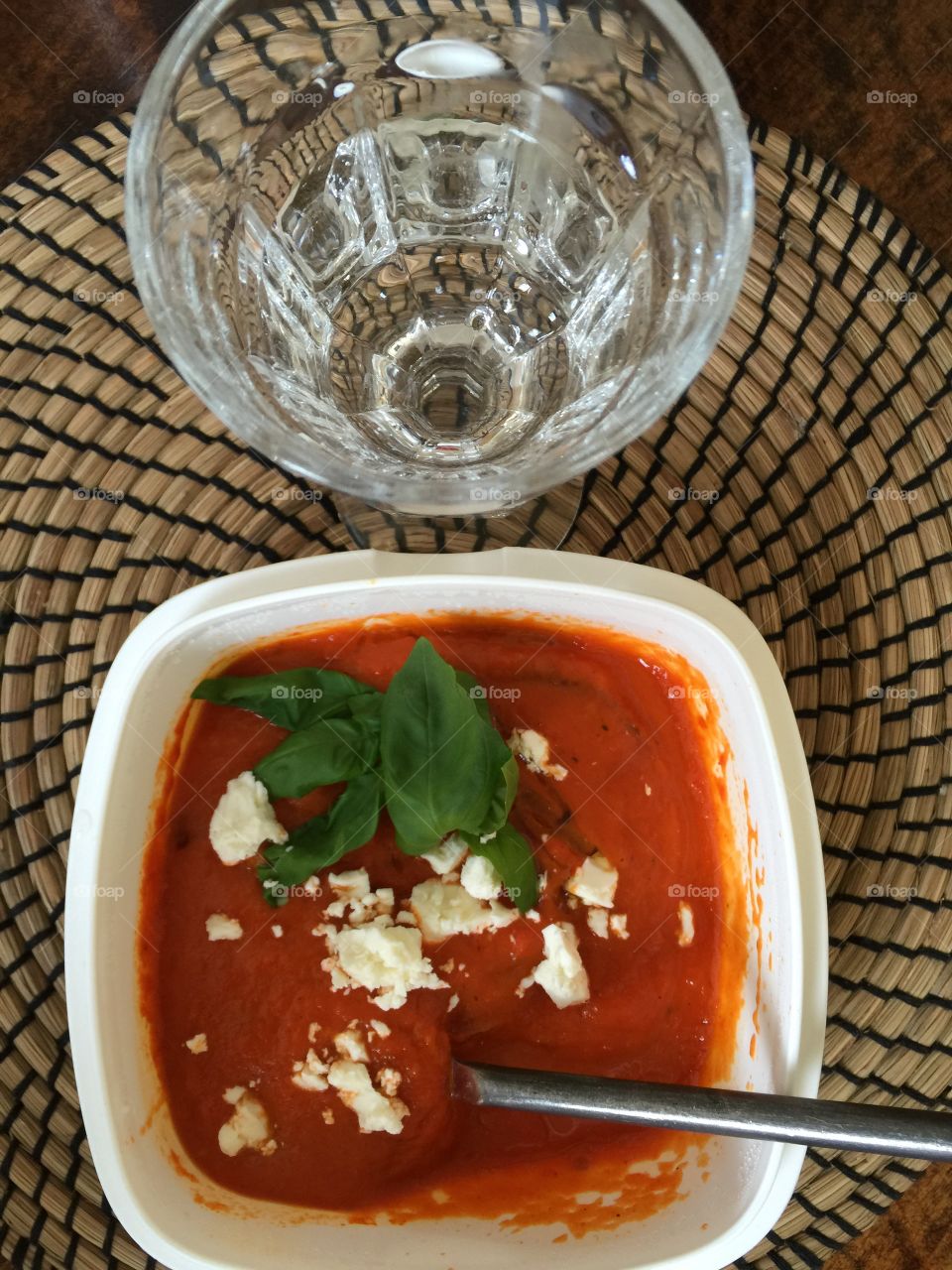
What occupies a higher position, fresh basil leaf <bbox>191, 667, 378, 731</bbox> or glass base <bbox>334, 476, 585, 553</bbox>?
glass base <bbox>334, 476, 585, 553</bbox>

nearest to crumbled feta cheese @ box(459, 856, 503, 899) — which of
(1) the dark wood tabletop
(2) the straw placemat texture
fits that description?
(2) the straw placemat texture

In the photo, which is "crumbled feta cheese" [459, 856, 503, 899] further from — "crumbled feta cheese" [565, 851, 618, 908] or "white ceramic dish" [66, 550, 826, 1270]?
"white ceramic dish" [66, 550, 826, 1270]

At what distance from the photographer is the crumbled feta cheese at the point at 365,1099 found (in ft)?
3.21

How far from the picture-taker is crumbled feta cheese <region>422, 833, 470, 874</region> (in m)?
0.99

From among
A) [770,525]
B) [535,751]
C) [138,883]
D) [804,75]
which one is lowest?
[138,883]

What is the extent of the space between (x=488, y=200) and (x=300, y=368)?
9.2 inches

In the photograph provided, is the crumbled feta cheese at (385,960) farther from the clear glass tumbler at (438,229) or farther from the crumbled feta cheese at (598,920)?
the clear glass tumbler at (438,229)

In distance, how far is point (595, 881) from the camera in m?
1.00

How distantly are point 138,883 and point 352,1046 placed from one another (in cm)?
25

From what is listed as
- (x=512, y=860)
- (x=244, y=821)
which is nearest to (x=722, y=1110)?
(x=512, y=860)

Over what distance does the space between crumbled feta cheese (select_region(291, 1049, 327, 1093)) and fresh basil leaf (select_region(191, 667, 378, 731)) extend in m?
0.31

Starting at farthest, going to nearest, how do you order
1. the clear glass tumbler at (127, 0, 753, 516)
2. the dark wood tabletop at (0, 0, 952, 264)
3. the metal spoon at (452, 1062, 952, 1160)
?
the dark wood tabletop at (0, 0, 952, 264)
the metal spoon at (452, 1062, 952, 1160)
the clear glass tumbler at (127, 0, 753, 516)

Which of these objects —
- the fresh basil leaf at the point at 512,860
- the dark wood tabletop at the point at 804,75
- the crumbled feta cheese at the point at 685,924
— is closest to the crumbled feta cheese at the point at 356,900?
the fresh basil leaf at the point at 512,860

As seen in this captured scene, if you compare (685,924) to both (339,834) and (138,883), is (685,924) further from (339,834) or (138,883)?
(138,883)
